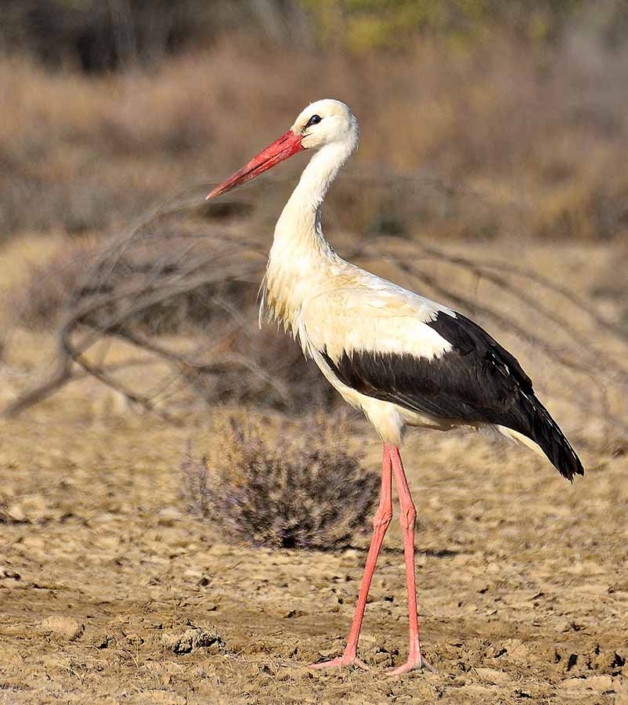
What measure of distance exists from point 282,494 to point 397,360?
114 cm

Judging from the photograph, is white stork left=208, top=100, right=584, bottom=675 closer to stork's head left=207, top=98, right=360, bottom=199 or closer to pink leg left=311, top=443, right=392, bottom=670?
pink leg left=311, top=443, right=392, bottom=670

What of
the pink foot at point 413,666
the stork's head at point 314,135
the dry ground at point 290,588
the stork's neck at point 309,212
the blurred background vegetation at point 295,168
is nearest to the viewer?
the dry ground at point 290,588

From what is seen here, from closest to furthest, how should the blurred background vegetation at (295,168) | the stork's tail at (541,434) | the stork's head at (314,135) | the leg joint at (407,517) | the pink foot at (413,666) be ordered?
1. the pink foot at (413,666)
2. the stork's tail at (541,434)
3. the leg joint at (407,517)
4. the stork's head at (314,135)
5. the blurred background vegetation at (295,168)

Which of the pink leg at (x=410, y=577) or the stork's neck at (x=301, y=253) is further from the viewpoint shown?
the stork's neck at (x=301, y=253)

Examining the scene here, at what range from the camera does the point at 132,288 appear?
690 centimetres

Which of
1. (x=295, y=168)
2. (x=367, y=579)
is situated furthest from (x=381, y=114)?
(x=367, y=579)

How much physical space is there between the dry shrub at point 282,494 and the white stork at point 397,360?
2.44 ft

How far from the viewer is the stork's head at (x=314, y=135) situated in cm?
503

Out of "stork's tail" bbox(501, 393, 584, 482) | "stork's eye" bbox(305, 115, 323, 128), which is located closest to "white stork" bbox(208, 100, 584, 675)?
"stork's tail" bbox(501, 393, 584, 482)

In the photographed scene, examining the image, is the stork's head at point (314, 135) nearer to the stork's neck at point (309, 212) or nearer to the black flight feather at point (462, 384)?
the stork's neck at point (309, 212)

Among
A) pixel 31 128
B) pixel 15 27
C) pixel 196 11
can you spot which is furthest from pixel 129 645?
pixel 196 11

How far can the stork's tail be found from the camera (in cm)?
463

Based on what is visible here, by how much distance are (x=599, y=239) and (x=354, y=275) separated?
1039 cm

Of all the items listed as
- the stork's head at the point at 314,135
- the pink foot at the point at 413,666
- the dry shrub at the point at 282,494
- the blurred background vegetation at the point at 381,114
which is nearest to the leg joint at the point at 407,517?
the pink foot at the point at 413,666
